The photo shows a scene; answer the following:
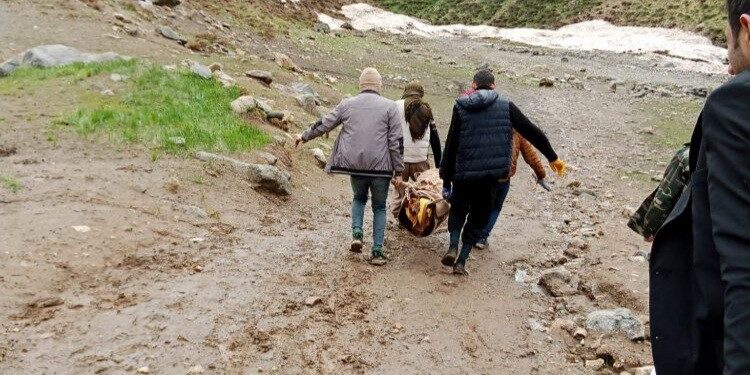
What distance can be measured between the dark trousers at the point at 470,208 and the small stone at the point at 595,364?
6.80 ft

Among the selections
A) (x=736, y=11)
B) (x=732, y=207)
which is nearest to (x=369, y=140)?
A: (x=736, y=11)

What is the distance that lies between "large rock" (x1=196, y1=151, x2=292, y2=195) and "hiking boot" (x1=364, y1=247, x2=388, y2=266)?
2.58 m

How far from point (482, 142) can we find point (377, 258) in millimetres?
1806

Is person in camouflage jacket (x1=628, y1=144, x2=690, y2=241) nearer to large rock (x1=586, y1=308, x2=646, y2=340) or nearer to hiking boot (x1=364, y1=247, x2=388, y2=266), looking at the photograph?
large rock (x1=586, y1=308, x2=646, y2=340)

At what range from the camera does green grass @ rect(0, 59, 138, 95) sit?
38.9 feet

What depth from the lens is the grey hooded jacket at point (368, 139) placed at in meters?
7.01

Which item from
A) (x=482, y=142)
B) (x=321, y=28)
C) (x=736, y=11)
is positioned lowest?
(x=321, y=28)

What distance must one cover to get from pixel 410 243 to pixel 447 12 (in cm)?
6126

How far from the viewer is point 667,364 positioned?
2027 millimetres

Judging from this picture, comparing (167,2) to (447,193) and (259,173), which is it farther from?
(447,193)

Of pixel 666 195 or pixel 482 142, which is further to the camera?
pixel 482 142

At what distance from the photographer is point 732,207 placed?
167 cm

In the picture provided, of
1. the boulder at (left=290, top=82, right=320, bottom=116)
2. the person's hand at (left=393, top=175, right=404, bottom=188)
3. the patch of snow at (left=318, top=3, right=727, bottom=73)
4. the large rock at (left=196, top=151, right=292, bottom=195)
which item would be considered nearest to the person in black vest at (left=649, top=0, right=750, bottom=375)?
the person's hand at (left=393, top=175, right=404, bottom=188)

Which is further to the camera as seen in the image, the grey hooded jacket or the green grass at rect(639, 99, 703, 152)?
the green grass at rect(639, 99, 703, 152)
